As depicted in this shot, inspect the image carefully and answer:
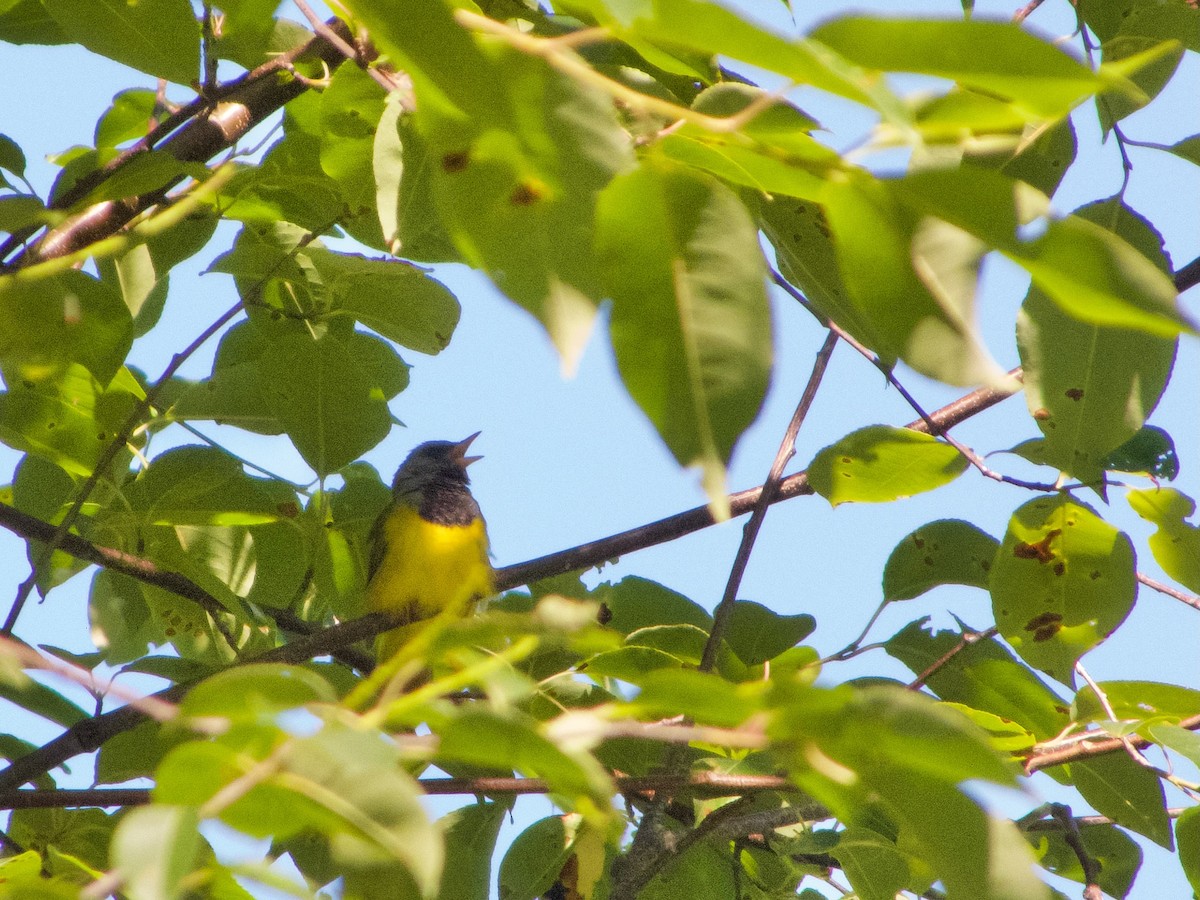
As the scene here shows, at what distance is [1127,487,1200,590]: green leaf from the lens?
170 centimetres

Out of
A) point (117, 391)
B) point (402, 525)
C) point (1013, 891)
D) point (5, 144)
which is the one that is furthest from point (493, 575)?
point (402, 525)

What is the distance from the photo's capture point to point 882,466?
1688 mm

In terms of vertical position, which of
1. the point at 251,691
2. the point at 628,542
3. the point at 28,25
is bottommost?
the point at 251,691

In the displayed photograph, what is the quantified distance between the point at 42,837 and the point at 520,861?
0.77m

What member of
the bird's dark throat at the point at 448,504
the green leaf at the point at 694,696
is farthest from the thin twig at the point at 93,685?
the bird's dark throat at the point at 448,504

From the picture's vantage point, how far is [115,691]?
28.1 inches

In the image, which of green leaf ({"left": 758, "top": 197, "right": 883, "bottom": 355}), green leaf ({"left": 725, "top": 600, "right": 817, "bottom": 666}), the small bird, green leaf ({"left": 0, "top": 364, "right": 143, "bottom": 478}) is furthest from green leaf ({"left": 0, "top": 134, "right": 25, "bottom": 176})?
the small bird

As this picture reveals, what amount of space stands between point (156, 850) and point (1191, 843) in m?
1.31

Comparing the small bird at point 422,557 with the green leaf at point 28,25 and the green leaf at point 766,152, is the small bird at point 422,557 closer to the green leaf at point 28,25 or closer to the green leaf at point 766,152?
the green leaf at point 28,25

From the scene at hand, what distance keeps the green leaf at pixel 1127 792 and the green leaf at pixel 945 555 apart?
0.41 m

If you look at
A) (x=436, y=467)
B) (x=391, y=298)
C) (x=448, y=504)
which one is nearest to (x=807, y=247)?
(x=391, y=298)

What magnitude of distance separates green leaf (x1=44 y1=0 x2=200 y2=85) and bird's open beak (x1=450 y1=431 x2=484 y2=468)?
416 cm

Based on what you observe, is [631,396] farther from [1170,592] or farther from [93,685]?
[1170,592]

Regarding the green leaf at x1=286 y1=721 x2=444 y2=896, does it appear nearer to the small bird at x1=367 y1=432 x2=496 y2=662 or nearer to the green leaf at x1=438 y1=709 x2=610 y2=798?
the green leaf at x1=438 y1=709 x2=610 y2=798
